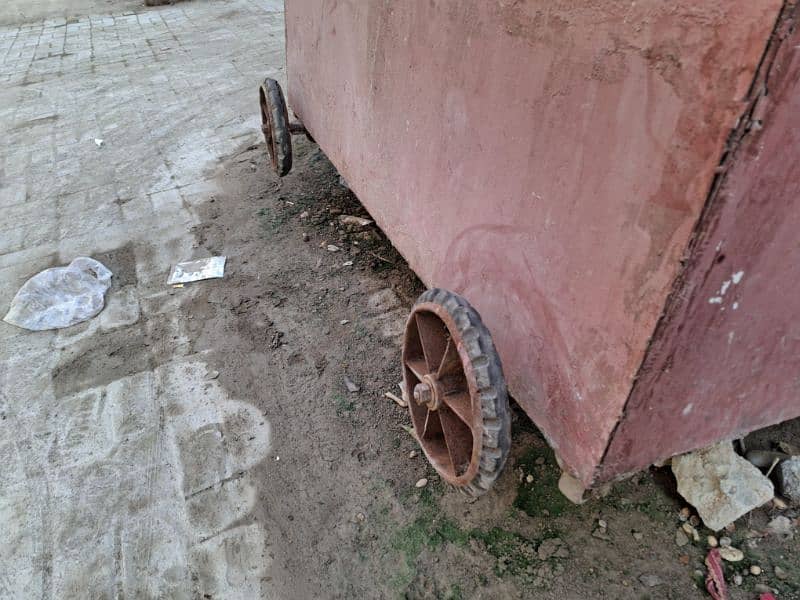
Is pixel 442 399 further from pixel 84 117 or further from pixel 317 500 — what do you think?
pixel 84 117

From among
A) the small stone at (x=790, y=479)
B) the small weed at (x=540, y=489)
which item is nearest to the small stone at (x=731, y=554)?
the small stone at (x=790, y=479)

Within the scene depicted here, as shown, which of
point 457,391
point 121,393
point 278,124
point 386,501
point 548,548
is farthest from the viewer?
point 278,124

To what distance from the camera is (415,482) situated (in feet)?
7.79

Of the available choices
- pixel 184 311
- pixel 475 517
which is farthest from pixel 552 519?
pixel 184 311

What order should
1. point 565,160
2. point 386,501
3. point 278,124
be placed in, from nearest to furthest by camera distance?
point 565,160 < point 386,501 < point 278,124

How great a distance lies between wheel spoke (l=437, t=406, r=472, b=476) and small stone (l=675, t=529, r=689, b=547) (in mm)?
837

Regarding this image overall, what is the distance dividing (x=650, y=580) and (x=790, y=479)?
2.32 feet

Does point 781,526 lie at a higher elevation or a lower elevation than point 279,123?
lower

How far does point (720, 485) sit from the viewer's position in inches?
78.7

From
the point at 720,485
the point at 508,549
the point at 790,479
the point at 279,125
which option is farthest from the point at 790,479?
the point at 279,125

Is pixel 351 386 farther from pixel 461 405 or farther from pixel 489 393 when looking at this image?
pixel 489 393

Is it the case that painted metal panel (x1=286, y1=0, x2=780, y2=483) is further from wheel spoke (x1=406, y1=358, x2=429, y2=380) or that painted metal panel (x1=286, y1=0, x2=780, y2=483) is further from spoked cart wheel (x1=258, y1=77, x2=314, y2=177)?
spoked cart wheel (x1=258, y1=77, x2=314, y2=177)

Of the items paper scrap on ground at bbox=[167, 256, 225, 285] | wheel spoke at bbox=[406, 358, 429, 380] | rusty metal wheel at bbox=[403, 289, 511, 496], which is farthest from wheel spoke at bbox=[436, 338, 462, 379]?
paper scrap on ground at bbox=[167, 256, 225, 285]

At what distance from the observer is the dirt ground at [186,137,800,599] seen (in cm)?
199
